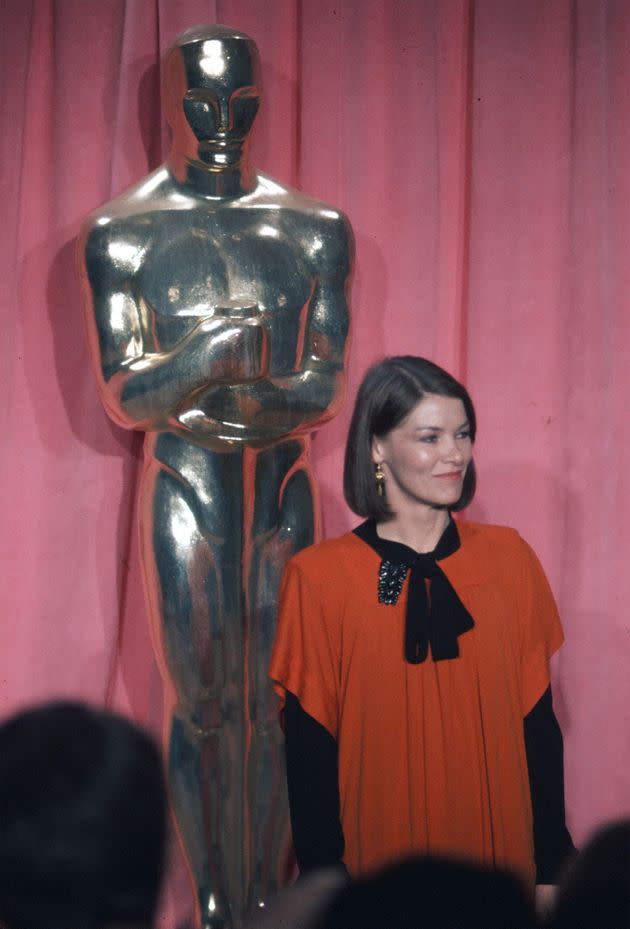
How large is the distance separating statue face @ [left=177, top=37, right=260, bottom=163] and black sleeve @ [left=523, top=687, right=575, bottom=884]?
1319 millimetres

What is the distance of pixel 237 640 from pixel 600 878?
1.88 metres

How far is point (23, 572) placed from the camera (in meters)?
3.38

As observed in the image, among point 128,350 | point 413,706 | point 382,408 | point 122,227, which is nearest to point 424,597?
point 413,706

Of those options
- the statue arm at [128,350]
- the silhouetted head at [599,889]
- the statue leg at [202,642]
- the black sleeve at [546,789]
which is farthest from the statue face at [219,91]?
the silhouetted head at [599,889]

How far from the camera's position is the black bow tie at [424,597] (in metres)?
2.37

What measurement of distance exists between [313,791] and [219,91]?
1.42m

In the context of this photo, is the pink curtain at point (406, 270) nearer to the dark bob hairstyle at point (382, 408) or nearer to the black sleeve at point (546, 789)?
the dark bob hairstyle at point (382, 408)

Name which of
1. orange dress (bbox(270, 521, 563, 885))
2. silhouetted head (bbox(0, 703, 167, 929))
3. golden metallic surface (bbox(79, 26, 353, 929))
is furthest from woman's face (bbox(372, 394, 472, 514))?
silhouetted head (bbox(0, 703, 167, 929))

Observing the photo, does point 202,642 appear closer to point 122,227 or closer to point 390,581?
point 390,581

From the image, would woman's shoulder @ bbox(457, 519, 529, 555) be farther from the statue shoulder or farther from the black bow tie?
the statue shoulder

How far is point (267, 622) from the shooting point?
297cm

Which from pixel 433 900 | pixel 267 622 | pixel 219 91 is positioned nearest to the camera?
pixel 433 900

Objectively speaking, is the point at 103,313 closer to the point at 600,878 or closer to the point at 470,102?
the point at 470,102

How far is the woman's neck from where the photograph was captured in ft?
8.28
